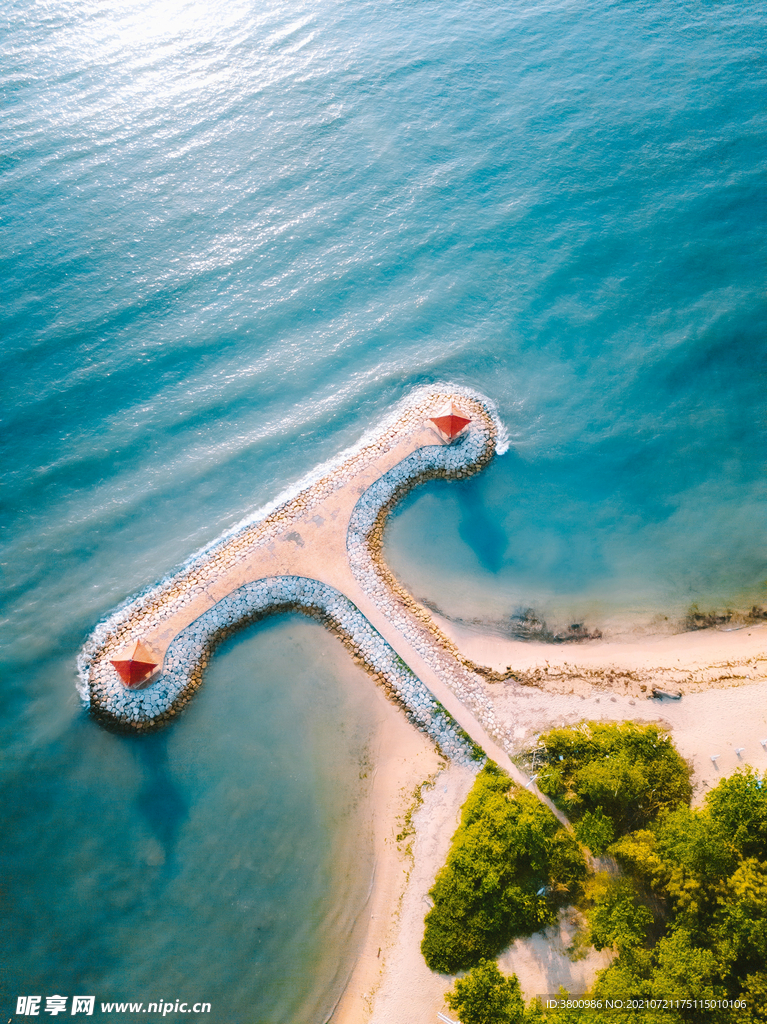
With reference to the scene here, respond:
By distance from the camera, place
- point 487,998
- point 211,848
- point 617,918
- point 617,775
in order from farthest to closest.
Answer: point 211,848
point 617,775
point 617,918
point 487,998

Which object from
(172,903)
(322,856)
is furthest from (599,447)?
(172,903)

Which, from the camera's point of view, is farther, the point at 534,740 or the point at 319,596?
the point at 319,596

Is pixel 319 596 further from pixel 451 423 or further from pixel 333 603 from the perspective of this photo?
pixel 451 423

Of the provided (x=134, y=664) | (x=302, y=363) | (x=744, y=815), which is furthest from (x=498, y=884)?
(x=302, y=363)

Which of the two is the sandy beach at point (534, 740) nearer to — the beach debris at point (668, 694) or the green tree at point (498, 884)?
the beach debris at point (668, 694)

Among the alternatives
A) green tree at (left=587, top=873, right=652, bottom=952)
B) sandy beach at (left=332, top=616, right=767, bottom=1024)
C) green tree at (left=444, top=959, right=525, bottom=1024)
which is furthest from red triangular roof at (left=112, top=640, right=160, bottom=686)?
green tree at (left=587, top=873, right=652, bottom=952)

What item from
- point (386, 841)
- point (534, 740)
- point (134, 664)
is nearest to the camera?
point (386, 841)

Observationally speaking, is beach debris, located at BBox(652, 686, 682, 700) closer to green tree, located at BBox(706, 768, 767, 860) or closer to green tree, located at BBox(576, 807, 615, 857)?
green tree, located at BBox(706, 768, 767, 860)

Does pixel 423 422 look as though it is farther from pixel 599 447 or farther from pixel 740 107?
pixel 740 107
